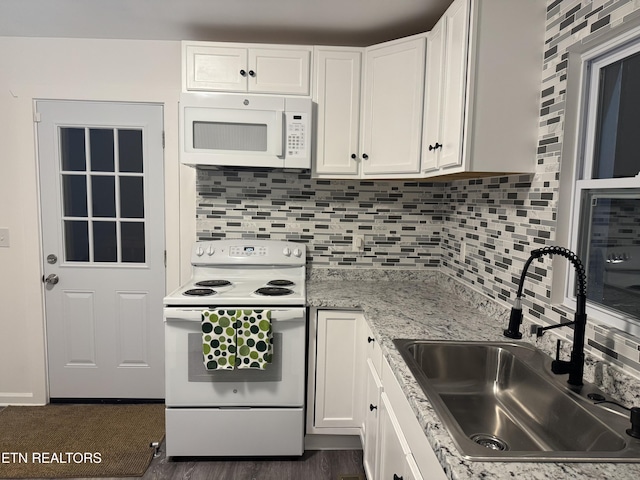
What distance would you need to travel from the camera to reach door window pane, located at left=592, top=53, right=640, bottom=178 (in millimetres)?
1259

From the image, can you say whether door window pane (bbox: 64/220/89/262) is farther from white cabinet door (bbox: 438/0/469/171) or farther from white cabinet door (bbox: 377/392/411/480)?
white cabinet door (bbox: 438/0/469/171)

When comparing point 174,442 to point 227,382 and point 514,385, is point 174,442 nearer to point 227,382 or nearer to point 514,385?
point 227,382

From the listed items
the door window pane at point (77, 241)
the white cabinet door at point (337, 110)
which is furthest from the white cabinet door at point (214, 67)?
the door window pane at point (77, 241)

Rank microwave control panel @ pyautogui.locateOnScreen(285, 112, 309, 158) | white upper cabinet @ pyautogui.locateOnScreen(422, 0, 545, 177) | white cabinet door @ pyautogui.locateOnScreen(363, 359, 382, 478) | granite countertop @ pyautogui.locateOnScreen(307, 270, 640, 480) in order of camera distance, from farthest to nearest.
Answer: microwave control panel @ pyautogui.locateOnScreen(285, 112, 309, 158) < white cabinet door @ pyautogui.locateOnScreen(363, 359, 382, 478) < white upper cabinet @ pyautogui.locateOnScreen(422, 0, 545, 177) < granite countertop @ pyautogui.locateOnScreen(307, 270, 640, 480)

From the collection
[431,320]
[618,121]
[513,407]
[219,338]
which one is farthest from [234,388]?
[618,121]

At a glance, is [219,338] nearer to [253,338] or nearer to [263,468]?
[253,338]

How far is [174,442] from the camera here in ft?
6.70

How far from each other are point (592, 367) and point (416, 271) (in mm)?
1433

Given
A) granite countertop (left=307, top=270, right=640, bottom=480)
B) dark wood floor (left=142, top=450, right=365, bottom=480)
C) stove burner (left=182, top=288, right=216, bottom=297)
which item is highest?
stove burner (left=182, top=288, right=216, bottom=297)

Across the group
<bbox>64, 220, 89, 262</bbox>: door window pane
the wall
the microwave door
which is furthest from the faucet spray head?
<bbox>64, 220, 89, 262</bbox>: door window pane

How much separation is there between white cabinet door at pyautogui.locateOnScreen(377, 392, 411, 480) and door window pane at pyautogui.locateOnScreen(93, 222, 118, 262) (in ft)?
6.50

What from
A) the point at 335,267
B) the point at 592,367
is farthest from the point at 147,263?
the point at 592,367

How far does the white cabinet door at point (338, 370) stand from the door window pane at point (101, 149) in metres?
1.69

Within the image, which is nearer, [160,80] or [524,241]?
[524,241]
